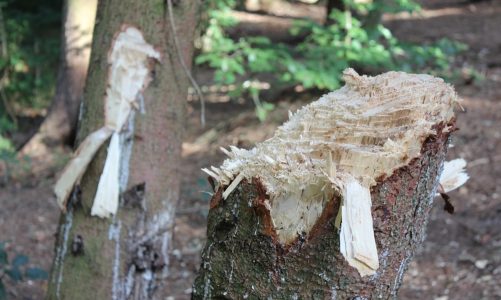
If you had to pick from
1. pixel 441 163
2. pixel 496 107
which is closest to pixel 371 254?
pixel 441 163

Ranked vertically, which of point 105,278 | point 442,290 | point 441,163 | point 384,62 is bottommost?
point 442,290

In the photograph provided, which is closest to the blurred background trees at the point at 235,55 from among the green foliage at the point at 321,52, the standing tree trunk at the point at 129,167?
the green foliage at the point at 321,52

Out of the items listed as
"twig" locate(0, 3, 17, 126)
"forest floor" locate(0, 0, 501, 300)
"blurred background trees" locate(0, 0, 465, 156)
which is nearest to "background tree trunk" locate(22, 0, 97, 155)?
"blurred background trees" locate(0, 0, 465, 156)

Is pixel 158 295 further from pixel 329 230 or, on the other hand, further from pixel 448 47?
pixel 448 47

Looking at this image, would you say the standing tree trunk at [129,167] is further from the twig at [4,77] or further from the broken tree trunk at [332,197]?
the twig at [4,77]

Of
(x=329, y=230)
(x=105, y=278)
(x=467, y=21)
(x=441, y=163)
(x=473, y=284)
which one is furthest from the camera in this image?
(x=467, y=21)

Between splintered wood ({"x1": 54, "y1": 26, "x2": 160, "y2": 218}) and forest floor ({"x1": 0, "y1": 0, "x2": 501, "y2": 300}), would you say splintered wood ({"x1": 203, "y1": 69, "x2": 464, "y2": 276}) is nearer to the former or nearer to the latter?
forest floor ({"x1": 0, "y1": 0, "x2": 501, "y2": 300})
